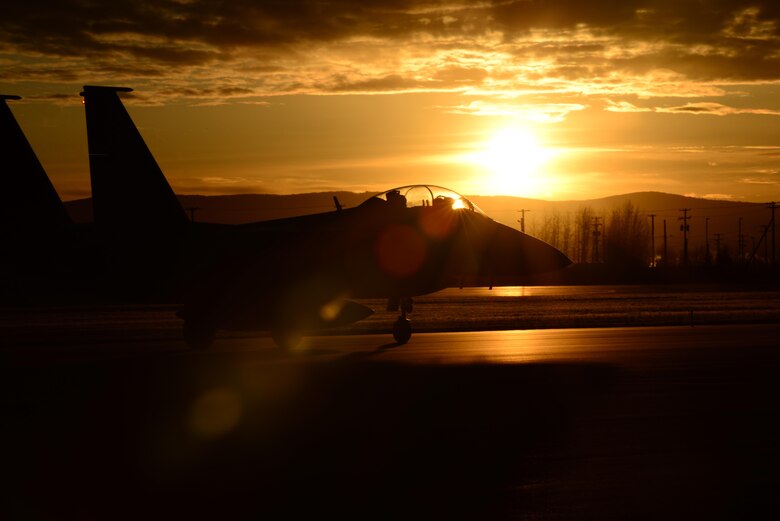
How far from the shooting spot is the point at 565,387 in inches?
543

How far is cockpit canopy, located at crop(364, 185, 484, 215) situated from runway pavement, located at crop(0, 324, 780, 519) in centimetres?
426

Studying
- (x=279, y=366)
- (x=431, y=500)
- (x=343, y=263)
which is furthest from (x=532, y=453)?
(x=343, y=263)

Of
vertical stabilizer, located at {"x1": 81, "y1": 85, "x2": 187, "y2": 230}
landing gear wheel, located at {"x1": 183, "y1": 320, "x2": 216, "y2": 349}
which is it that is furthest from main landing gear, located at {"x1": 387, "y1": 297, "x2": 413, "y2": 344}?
vertical stabilizer, located at {"x1": 81, "y1": 85, "x2": 187, "y2": 230}

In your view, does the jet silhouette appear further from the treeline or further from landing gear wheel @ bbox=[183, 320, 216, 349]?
the treeline

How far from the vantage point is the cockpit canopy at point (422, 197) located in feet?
68.9

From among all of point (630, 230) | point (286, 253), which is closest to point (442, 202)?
point (286, 253)

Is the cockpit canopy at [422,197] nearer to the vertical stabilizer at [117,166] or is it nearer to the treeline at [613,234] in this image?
the vertical stabilizer at [117,166]

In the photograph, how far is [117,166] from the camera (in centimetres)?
2127

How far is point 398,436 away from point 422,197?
11.8 m

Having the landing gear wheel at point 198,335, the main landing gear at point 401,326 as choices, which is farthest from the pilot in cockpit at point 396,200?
the landing gear wheel at point 198,335

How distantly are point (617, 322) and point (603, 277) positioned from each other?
275ft

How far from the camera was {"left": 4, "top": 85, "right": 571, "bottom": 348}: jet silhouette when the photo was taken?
67.3 ft

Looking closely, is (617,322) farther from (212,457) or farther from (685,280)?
(685,280)

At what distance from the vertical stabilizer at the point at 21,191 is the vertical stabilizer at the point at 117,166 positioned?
1.18m
